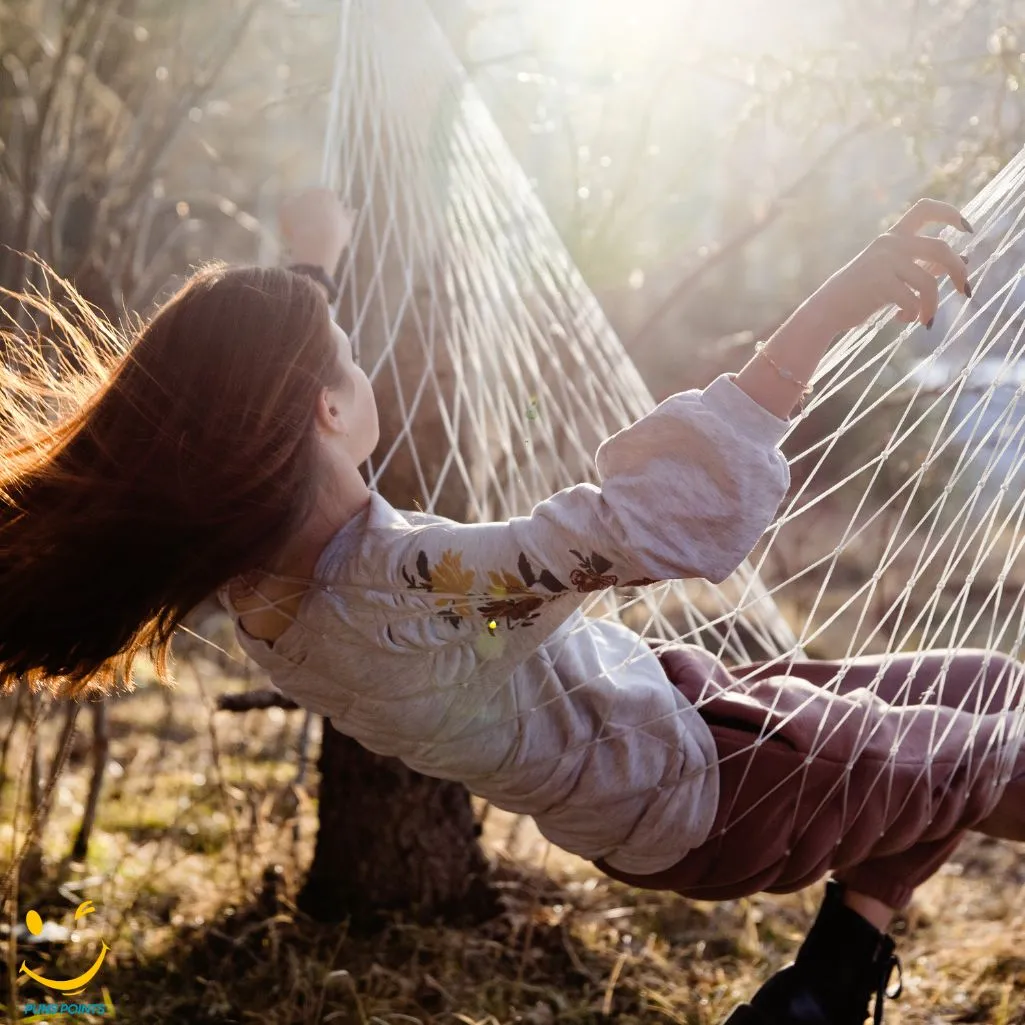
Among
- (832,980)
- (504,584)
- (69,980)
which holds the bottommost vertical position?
(832,980)

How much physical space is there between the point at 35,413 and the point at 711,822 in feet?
2.45

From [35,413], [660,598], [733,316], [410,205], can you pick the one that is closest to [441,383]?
[410,205]

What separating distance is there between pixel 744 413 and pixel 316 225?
78cm

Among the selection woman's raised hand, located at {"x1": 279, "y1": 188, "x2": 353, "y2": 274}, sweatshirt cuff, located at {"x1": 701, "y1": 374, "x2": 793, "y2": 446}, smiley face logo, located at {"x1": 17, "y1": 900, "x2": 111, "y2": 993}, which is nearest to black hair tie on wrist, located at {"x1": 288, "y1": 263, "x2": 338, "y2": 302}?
woman's raised hand, located at {"x1": 279, "y1": 188, "x2": 353, "y2": 274}

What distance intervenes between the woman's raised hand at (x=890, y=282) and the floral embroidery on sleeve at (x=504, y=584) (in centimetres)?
24

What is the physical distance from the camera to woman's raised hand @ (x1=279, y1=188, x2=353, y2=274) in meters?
1.39

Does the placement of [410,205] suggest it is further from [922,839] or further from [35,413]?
[922,839]

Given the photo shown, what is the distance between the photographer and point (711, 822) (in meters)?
1.07

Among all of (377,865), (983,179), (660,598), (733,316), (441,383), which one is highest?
(441,383)

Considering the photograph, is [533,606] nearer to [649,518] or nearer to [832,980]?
[649,518]

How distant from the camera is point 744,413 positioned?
79 centimetres

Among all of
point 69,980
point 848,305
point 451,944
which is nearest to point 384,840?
point 451,944

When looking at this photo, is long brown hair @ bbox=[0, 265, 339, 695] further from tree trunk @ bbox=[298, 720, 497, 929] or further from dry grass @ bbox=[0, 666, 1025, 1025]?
tree trunk @ bbox=[298, 720, 497, 929]

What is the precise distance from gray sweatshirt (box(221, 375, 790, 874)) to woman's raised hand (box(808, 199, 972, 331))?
0.09 m
